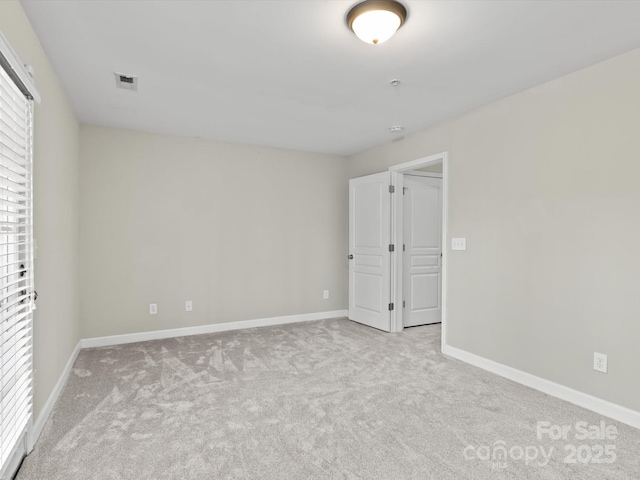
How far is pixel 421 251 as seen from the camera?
4.95 meters

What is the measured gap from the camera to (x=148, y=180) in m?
4.29

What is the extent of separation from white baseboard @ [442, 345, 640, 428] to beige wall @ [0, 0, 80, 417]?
340 cm

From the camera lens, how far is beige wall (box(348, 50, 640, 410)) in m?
2.46

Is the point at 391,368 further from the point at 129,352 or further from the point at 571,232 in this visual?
the point at 129,352

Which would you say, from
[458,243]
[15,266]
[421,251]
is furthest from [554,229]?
[15,266]

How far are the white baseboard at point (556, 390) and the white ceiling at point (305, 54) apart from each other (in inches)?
92.4

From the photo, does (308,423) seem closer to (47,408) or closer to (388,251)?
(47,408)

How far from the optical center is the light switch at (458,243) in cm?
363

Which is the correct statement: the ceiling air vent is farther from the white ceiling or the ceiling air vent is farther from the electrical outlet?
the electrical outlet

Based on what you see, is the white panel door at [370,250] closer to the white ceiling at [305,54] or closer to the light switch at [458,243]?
the light switch at [458,243]

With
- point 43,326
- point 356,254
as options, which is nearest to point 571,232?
point 356,254

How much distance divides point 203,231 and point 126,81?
79.8 inches

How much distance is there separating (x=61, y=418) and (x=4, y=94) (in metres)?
1.99

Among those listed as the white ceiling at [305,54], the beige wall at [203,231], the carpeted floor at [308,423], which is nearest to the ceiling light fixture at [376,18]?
the white ceiling at [305,54]
